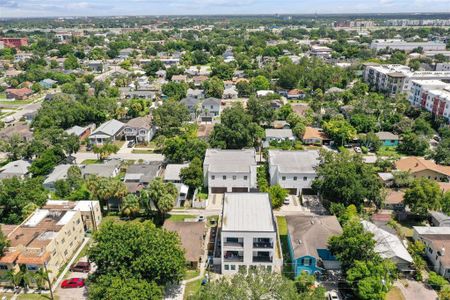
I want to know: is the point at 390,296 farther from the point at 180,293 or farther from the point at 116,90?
the point at 116,90

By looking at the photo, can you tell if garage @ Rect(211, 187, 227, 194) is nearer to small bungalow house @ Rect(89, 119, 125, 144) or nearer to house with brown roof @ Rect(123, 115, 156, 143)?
house with brown roof @ Rect(123, 115, 156, 143)

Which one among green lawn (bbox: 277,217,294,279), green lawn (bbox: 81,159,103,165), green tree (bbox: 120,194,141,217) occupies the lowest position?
green lawn (bbox: 277,217,294,279)

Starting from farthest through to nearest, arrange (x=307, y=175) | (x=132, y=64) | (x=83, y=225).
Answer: (x=132, y=64) < (x=307, y=175) < (x=83, y=225)

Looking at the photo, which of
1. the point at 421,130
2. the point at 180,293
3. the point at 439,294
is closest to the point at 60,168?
the point at 180,293

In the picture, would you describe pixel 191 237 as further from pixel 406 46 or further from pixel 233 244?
pixel 406 46

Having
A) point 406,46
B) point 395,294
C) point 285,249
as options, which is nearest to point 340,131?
point 285,249

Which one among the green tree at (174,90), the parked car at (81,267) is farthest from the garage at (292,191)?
the green tree at (174,90)

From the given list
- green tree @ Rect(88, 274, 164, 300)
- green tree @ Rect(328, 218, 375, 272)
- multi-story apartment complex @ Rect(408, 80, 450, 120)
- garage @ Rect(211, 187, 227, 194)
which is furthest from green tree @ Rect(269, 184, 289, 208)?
A: multi-story apartment complex @ Rect(408, 80, 450, 120)
